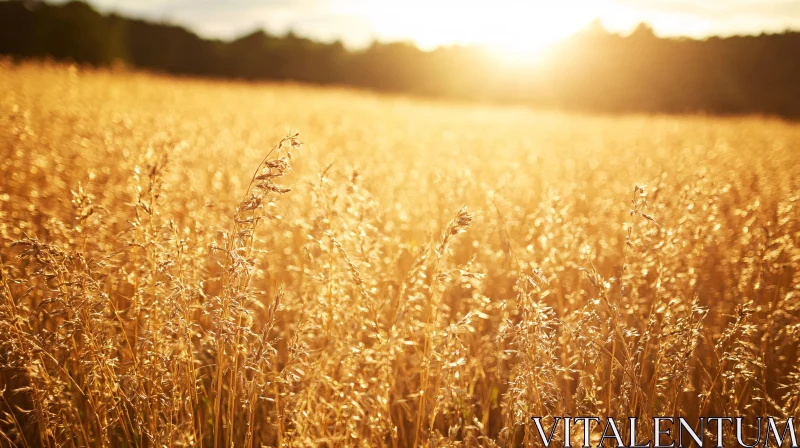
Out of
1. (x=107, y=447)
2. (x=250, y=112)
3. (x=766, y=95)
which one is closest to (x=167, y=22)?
(x=250, y=112)

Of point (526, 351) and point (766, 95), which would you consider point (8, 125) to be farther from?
point (766, 95)

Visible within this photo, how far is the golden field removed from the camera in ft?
4.53

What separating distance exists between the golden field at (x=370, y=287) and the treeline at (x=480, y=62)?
17764 mm

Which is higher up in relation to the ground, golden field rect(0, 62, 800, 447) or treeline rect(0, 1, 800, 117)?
treeline rect(0, 1, 800, 117)

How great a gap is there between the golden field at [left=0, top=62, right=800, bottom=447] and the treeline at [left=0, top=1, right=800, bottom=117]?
1776cm

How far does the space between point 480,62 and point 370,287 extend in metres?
33.7

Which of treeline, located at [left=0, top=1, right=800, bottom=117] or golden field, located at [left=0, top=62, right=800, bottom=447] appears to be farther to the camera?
treeline, located at [left=0, top=1, right=800, bottom=117]

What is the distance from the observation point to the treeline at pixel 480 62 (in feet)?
67.5

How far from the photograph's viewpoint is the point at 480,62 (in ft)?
108

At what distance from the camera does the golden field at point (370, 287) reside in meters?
1.38

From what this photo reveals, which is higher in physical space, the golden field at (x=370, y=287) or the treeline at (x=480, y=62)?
the treeline at (x=480, y=62)

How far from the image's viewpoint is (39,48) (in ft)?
89.0

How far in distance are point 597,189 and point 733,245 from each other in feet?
3.74

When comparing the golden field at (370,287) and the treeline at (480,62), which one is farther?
the treeline at (480,62)
